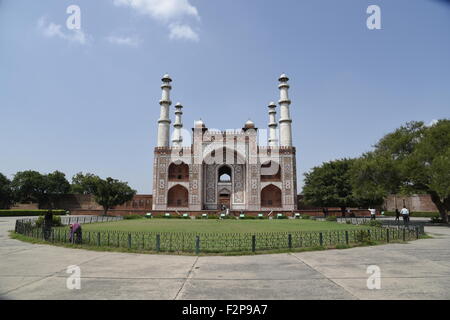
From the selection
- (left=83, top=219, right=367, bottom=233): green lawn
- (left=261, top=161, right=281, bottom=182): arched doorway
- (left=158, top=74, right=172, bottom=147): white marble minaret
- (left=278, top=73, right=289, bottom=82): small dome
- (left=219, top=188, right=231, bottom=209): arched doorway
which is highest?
(left=278, top=73, right=289, bottom=82): small dome

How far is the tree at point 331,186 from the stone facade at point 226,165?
16.4 feet

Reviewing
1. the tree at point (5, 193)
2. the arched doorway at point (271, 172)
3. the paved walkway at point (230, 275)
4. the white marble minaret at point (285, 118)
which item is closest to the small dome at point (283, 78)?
the white marble minaret at point (285, 118)

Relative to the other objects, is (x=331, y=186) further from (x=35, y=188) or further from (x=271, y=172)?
(x=35, y=188)

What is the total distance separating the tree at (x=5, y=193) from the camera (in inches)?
1722

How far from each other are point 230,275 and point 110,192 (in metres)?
31.2

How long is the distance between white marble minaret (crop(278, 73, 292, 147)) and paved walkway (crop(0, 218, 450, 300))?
31.4m

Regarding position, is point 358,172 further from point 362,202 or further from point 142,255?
point 142,255

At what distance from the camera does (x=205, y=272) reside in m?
6.45

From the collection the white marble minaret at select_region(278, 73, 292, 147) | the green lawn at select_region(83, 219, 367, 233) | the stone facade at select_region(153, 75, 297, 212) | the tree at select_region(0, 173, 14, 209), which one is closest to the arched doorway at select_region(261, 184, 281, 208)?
the stone facade at select_region(153, 75, 297, 212)

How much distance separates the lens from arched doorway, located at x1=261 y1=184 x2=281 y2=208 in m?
41.1

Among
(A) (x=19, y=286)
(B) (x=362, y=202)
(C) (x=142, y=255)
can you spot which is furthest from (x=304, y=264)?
(B) (x=362, y=202)

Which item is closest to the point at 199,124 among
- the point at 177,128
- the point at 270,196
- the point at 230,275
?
the point at 177,128

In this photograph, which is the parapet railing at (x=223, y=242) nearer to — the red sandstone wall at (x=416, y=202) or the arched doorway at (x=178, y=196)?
the arched doorway at (x=178, y=196)

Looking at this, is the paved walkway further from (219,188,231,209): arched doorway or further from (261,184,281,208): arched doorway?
(219,188,231,209): arched doorway
